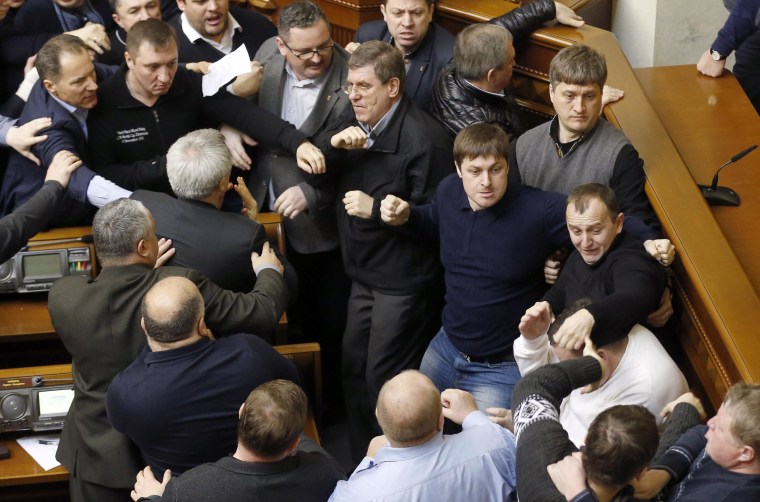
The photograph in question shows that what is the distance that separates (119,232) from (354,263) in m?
1.04

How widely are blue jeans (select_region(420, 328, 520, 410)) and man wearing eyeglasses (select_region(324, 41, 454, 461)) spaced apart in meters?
0.22

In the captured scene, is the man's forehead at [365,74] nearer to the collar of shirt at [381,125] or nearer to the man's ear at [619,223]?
the collar of shirt at [381,125]

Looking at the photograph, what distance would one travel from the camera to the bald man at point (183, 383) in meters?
2.84

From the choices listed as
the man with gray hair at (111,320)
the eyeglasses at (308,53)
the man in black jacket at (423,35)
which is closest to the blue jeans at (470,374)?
the man with gray hair at (111,320)

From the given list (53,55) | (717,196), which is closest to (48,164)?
(53,55)

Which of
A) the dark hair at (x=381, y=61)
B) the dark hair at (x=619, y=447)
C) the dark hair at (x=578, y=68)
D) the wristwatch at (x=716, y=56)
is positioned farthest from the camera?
the wristwatch at (x=716, y=56)

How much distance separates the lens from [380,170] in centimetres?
374

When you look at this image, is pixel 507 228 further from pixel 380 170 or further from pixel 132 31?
pixel 132 31

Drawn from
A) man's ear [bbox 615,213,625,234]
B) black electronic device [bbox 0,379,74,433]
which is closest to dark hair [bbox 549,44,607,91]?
man's ear [bbox 615,213,625,234]

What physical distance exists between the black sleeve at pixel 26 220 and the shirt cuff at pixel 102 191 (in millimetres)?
186

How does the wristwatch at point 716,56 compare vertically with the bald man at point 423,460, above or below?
above

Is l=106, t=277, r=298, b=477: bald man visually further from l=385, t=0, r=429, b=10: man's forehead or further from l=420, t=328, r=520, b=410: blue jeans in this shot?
l=385, t=0, r=429, b=10: man's forehead

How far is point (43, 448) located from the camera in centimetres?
340

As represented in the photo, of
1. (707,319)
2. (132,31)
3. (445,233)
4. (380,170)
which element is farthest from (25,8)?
(707,319)
